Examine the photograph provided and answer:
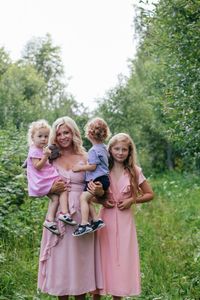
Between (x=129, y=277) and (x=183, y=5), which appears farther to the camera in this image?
(x=183, y=5)

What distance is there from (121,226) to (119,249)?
0.68ft

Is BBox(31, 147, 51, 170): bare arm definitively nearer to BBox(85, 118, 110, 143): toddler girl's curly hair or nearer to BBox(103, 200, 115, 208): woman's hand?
BBox(85, 118, 110, 143): toddler girl's curly hair

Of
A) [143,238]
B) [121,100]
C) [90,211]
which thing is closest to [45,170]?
[90,211]

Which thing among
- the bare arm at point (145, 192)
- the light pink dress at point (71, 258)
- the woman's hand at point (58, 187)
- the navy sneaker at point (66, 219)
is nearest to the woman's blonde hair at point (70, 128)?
the light pink dress at point (71, 258)

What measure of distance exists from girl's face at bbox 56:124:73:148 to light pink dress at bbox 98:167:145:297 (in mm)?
561

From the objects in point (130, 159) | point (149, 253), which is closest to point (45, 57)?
point (149, 253)

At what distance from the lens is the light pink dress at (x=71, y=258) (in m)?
4.77

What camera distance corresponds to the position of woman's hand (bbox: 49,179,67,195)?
4715mm

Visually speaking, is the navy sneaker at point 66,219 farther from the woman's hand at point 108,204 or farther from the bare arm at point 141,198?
the bare arm at point 141,198

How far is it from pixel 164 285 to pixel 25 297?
178 cm

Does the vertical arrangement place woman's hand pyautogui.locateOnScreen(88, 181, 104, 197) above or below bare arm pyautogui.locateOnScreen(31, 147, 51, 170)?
below

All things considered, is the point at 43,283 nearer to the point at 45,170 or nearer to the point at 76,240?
the point at 76,240

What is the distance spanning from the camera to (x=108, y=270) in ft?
16.1

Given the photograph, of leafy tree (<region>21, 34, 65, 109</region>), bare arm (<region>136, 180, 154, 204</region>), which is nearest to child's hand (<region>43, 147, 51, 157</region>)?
bare arm (<region>136, 180, 154, 204</region>)
